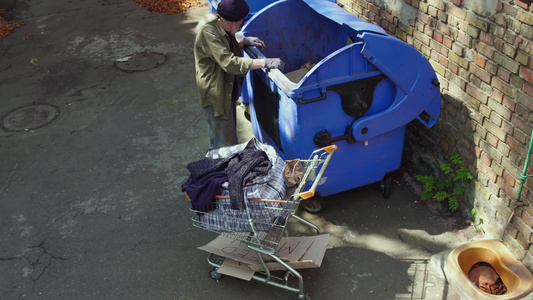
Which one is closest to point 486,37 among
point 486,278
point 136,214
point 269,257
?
point 486,278

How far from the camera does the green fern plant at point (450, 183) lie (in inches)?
169

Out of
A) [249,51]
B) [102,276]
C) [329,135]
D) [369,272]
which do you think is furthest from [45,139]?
[369,272]

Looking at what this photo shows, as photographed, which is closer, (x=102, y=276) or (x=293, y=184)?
(x=293, y=184)

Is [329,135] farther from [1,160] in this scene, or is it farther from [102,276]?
[1,160]

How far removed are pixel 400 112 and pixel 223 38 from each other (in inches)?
65.2

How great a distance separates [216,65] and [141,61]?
3.81 m

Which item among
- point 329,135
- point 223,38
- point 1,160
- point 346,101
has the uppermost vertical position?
point 223,38

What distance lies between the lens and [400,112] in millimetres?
4145

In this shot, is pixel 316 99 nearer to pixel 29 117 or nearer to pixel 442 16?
pixel 442 16

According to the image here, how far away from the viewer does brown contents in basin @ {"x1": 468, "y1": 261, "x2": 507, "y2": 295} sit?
12.3ft

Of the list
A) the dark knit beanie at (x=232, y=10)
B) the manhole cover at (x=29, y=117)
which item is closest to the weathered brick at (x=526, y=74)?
the dark knit beanie at (x=232, y=10)

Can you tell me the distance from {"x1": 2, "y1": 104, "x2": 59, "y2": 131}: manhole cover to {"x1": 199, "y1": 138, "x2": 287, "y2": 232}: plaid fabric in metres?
3.91

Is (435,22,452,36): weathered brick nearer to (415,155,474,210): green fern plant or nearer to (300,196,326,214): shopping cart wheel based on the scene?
(415,155,474,210): green fern plant

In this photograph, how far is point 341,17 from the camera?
14.3 ft
